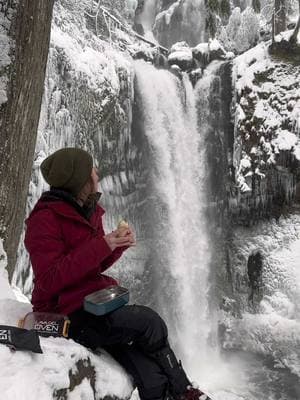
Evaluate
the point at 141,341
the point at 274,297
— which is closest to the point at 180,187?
the point at 274,297

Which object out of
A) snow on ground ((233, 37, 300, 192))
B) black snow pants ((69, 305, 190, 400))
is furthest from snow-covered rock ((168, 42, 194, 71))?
black snow pants ((69, 305, 190, 400))

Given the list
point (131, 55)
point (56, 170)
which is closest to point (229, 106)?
point (131, 55)

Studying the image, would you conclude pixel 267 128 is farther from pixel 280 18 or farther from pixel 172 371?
pixel 172 371

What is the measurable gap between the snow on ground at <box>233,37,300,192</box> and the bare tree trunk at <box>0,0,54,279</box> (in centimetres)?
890

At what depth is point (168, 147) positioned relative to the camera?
1226 cm

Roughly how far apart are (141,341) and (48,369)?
0.64 meters

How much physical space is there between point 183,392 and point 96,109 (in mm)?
8737

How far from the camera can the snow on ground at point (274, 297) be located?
10.0 metres

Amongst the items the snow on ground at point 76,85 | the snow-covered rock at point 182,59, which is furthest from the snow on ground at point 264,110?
the snow on ground at point 76,85

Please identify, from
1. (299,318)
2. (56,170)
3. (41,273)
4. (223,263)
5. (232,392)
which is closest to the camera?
(41,273)

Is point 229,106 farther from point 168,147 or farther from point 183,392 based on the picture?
point 183,392

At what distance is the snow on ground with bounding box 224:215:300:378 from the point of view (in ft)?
32.9

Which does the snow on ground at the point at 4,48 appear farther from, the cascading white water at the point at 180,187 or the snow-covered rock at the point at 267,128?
the cascading white water at the point at 180,187

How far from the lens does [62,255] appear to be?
6.91 ft
